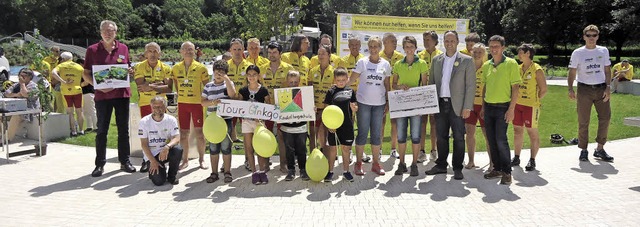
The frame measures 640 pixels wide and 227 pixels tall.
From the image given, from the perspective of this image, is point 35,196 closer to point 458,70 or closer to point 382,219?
point 382,219

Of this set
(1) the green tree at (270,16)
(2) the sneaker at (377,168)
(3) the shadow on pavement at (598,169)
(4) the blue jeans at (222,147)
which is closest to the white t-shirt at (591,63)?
(3) the shadow on pavement at (598,169)

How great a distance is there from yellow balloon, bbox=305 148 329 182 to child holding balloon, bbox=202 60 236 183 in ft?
3.79

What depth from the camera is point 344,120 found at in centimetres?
664

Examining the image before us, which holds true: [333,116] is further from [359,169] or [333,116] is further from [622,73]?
Result: [622,73]

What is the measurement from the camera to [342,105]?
6598mm

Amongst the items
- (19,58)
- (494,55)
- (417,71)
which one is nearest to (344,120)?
(417,71)

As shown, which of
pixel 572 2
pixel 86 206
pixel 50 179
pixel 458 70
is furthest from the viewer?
pixel 572 2

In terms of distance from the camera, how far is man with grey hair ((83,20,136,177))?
725 cm

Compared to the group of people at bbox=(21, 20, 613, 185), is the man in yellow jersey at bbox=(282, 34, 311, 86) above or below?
above

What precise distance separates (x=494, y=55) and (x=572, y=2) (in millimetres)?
44033

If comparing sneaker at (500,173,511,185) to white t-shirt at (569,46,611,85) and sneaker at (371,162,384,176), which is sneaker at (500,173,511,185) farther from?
white t-shirt at (569,46,611,85)

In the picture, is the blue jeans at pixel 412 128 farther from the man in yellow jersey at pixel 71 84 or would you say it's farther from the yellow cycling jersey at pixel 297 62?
the man in yellow jersey at pixel 71 84

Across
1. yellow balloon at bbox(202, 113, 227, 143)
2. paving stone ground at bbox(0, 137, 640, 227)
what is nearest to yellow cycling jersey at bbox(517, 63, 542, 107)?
paving stone ground at bbox(0, 137, 640, 227)

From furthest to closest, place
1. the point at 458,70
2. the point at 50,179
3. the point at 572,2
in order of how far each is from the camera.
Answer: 1. the point at 572,2
2. the point at 50,179
3. the point at 458,70
